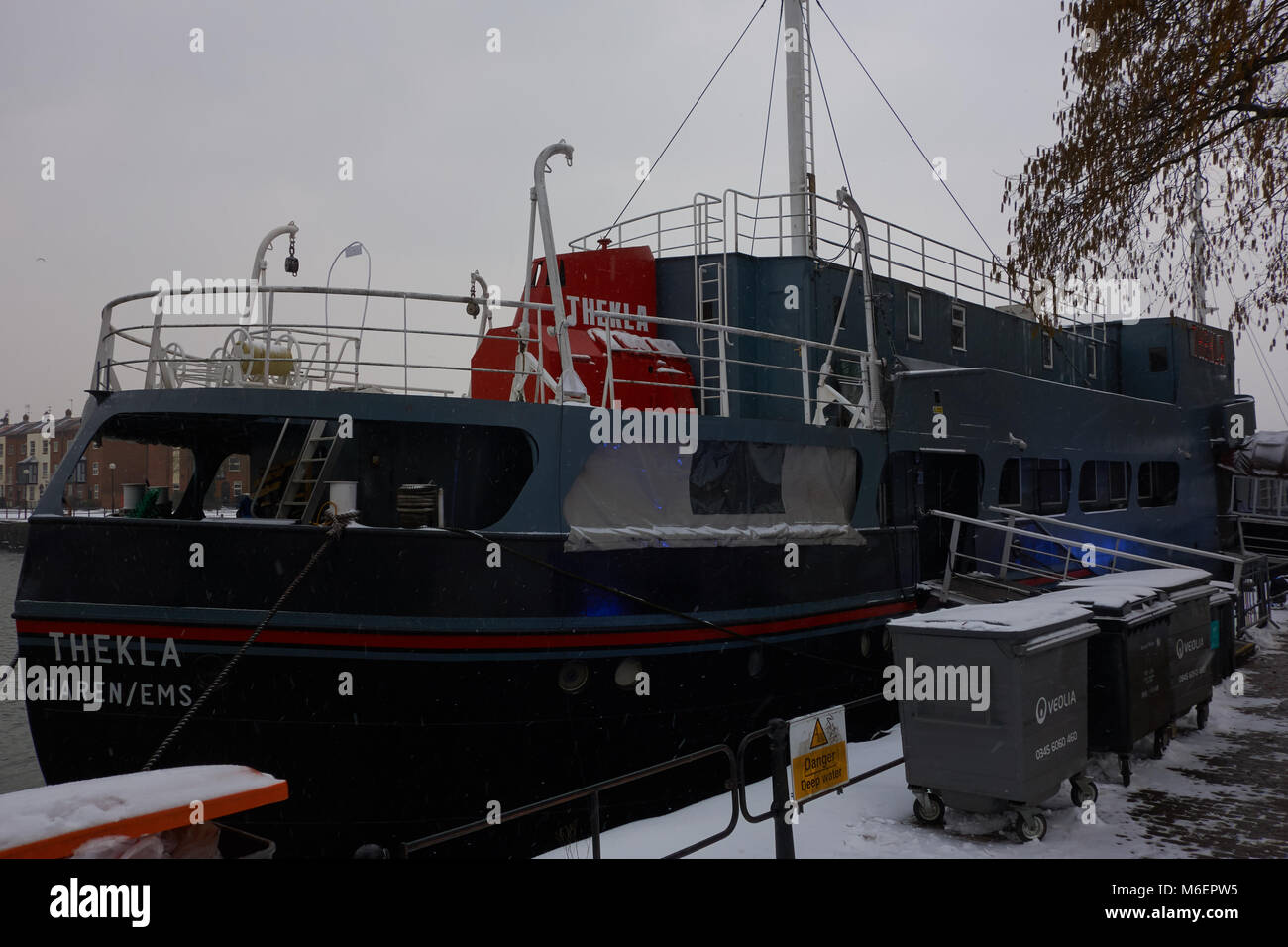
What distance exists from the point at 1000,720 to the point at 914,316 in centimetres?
893

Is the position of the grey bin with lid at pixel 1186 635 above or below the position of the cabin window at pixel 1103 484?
below

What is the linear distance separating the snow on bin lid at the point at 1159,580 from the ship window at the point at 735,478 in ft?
10.3

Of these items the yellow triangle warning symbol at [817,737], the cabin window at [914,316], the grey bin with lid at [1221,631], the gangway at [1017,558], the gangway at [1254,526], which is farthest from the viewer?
the gangway at [1254,526]

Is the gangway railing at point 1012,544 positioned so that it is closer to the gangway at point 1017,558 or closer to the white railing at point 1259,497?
the gangway at point 1017,558

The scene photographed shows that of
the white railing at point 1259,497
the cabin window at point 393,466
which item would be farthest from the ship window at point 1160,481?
the cabin window at point 393,466

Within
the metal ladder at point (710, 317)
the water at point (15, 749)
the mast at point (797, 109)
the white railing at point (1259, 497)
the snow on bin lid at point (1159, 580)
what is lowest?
the water at point (15, 749)

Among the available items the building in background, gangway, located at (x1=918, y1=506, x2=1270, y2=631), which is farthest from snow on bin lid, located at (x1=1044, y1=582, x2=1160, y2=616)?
the building in background

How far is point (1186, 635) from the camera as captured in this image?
29.4 ft

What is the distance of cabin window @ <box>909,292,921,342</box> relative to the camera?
14.1 metres

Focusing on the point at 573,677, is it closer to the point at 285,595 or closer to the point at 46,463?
the point at 285,595

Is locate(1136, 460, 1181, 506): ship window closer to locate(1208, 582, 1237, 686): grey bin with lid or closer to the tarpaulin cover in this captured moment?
locate(1208, 582, 1237, 686): grey bin with lid

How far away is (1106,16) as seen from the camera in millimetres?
8688

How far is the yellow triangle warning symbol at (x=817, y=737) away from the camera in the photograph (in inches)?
240
